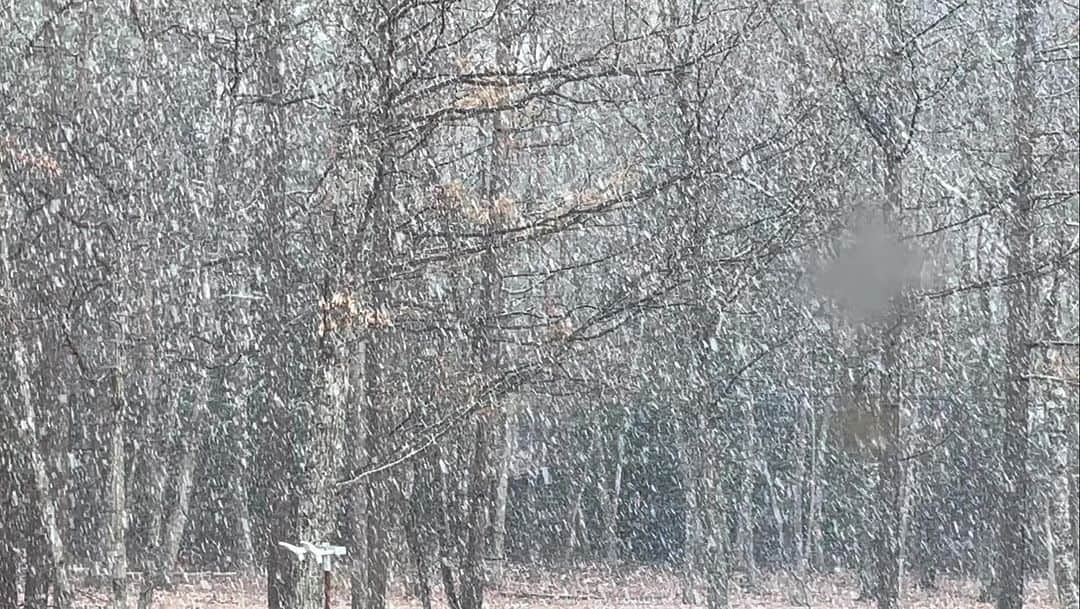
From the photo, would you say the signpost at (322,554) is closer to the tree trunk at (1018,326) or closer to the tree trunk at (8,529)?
the tree trunk at (8,529)

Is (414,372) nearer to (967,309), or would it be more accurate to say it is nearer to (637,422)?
(967,309)

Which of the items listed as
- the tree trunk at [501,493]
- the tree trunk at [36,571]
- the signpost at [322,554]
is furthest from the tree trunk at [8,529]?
the tree trunk at [501,493]

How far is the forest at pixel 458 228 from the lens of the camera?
693cm

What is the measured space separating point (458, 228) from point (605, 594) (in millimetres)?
15416

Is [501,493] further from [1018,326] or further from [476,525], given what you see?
[1018,326]

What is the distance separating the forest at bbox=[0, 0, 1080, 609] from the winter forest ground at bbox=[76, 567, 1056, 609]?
13.7 feet

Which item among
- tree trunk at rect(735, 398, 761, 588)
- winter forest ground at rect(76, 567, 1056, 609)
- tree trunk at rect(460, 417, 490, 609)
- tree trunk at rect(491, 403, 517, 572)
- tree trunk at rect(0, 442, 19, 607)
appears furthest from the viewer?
tree trunk at rect(735, 398, 761, 588)

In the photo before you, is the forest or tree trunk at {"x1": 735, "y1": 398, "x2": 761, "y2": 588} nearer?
the forest

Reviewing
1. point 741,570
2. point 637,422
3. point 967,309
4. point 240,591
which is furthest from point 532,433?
point 967,309

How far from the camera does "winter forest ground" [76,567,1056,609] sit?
19.2 metres

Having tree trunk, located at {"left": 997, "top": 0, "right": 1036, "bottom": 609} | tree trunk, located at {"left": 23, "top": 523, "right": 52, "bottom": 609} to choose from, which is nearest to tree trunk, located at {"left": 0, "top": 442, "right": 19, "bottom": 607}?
tree trunk, located at {"left": 23, "top": 523, "right": 52, "bottom": 609}

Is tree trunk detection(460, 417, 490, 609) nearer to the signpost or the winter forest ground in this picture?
the winter forest ground

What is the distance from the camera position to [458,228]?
28.7 feet

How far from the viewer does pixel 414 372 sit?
11.9 metres
